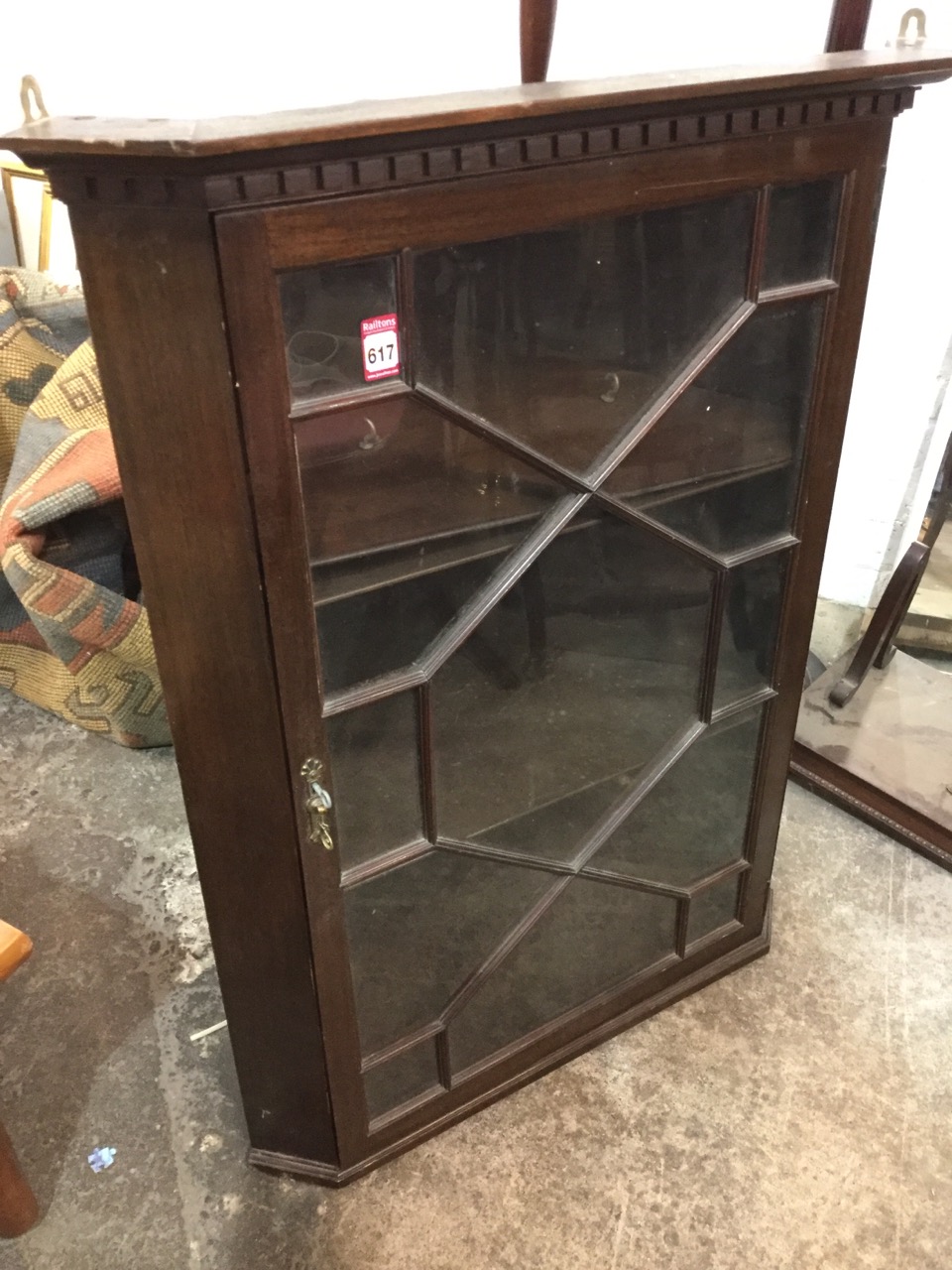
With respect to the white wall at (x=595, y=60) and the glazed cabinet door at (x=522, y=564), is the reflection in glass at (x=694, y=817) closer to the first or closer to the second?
the glazed cabinet door at (x=522, y=564)

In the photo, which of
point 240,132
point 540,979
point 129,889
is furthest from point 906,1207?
point 240,132

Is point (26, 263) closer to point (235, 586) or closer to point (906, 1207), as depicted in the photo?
point (235, 586)

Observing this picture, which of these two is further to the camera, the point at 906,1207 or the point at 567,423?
the point at 906,1207

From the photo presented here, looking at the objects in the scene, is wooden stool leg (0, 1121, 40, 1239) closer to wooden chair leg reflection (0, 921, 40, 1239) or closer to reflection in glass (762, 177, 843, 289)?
wooden chair leg reflection (0, 921, 40, 1239)

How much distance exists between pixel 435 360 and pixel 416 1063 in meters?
0.83

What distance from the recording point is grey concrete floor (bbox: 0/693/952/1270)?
1137 millimetres

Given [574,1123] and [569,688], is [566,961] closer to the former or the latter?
[574,1123]

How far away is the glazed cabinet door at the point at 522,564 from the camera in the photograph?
750 millimetres

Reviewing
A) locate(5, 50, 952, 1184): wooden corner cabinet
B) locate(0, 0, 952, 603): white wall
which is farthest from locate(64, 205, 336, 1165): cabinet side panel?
locate(0, 0, 952, 603): white wall

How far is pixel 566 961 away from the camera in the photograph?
50.1 inches

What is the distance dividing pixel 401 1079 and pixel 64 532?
3.50 ft

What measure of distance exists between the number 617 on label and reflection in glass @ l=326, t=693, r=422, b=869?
304mm

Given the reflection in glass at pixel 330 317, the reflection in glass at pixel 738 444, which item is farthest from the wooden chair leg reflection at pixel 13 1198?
the reflection in glass at pixel 738 444

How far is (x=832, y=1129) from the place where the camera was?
1235 millimetres
